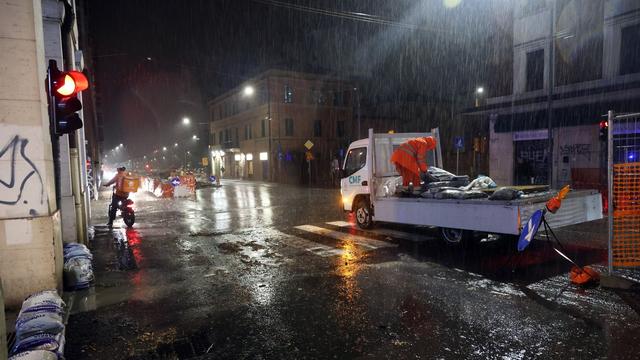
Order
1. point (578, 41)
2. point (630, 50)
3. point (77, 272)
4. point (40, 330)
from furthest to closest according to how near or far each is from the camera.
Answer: point (578, 41)
point (630, 50)
point (77, 272)
point (40, 330)

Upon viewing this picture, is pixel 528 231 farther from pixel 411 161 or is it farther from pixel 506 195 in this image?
pixel 411 161

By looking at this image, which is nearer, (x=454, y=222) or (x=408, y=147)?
(x=454, y=222)

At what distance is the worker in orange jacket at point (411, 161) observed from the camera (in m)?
9.13

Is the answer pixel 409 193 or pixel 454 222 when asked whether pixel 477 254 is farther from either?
pixel 409 193

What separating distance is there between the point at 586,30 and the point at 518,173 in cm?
757

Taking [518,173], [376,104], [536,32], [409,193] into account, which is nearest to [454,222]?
[409,193]

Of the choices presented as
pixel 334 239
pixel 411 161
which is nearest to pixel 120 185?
pixel 334 239

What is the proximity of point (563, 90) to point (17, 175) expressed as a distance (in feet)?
72.3

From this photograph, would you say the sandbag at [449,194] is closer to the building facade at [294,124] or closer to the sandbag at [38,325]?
the sandbag at [38,325]

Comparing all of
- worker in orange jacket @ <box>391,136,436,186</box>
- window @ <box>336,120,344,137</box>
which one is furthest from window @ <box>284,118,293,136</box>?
worker in orange jacket @ <box>391,136,436,186</box>

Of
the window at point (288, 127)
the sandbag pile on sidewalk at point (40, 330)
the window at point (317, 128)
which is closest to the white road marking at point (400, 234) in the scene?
the sandbag pile on sidewalk at point (40, 330)

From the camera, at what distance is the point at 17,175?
208 inches

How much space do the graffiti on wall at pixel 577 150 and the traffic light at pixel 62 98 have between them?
20.7 metres

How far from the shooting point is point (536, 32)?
2050 cm
